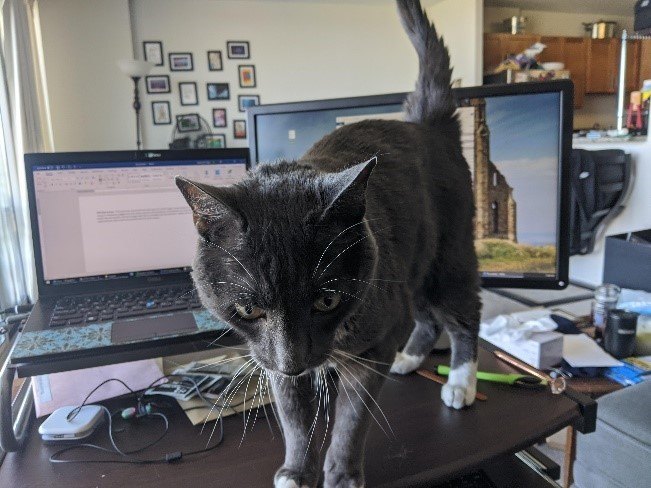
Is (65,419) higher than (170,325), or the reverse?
(170,325)

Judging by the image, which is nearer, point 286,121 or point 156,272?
point 156,272

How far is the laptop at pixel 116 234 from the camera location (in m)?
0.98

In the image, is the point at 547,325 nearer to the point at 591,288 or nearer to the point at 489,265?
the point at 489,265

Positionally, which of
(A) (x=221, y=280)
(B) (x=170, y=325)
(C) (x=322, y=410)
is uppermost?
(A) (x=221, y=280)

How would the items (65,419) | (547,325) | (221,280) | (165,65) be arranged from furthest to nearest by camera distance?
(165,65)
(547,325)
(65,419)
(221,280)

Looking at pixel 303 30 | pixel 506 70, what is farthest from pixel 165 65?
pixel 506 70

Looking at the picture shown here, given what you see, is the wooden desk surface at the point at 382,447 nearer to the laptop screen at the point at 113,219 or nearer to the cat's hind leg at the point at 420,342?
the cat's hind leg at the point at 420,342

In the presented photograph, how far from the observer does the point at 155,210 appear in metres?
1.11

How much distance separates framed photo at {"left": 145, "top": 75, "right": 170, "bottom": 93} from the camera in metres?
4.96

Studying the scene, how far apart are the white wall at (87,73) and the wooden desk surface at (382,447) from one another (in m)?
4.44

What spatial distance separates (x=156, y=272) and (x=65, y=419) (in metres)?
0.38

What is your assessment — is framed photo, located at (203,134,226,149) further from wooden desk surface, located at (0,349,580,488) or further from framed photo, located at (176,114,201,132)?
wooden desk surface, located at (0,349,580,488)

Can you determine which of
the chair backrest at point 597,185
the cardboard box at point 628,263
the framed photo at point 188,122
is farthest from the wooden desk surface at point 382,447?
the framed photo at point 188,122

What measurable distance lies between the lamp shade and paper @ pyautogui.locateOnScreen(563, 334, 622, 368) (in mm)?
4136
